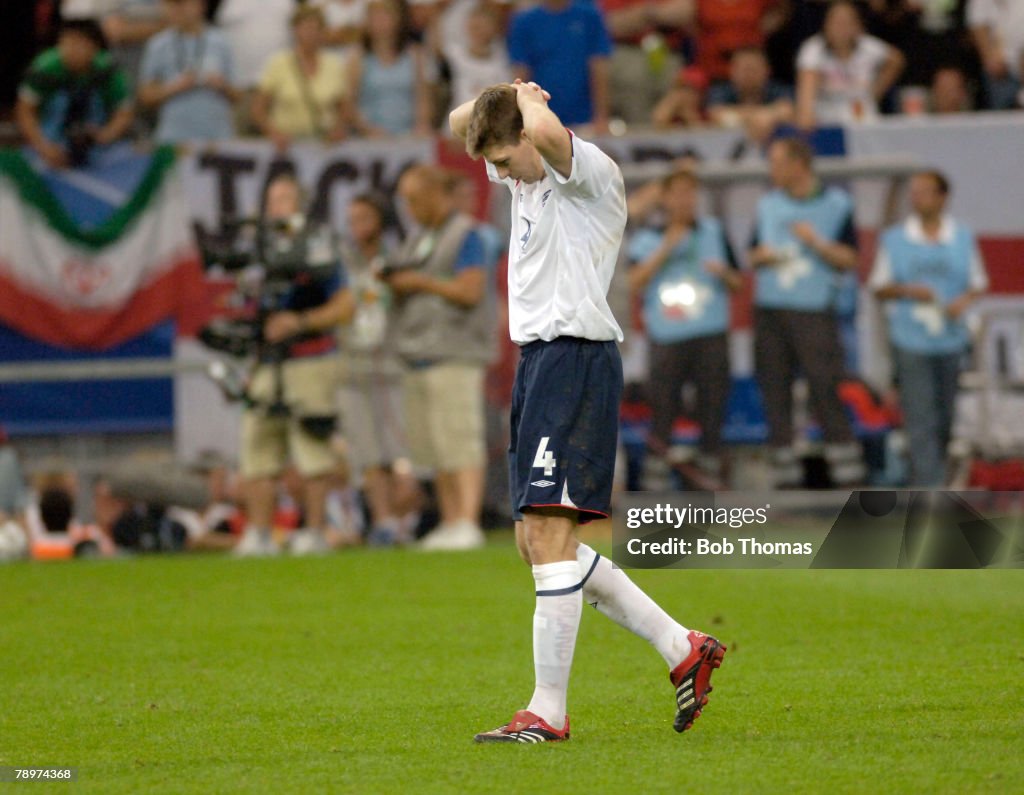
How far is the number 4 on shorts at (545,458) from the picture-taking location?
5.91m

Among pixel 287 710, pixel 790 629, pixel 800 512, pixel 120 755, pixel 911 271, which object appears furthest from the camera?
pixel 911 271

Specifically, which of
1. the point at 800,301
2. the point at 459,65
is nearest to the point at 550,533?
the point at 800,301

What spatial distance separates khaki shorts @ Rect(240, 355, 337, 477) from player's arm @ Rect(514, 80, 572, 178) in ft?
24.1

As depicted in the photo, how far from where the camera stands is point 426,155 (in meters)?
14.7

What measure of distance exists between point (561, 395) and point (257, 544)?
745cm

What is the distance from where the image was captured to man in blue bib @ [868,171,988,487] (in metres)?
13.8

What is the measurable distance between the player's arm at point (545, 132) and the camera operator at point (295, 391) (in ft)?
23.2

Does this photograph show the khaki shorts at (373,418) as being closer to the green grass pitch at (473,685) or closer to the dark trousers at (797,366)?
the green grass pitch at (473,685)

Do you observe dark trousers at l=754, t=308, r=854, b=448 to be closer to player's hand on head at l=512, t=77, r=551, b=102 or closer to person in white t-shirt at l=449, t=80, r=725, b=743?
person in white t-shirt at l=449, t=80, r=725, b=743

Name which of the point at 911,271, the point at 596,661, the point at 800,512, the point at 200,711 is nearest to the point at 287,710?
the point at 200,711

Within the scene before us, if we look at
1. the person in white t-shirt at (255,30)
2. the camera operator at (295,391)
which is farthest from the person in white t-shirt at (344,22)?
the camera operator at (295,391)

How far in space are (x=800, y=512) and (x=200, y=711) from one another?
643 cm

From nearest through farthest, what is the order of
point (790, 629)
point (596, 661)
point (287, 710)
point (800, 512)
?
point (287, 710), point (596, 661), point (790, 629), point (800, 512)

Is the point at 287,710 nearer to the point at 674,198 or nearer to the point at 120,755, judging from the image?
the point at 120,755
